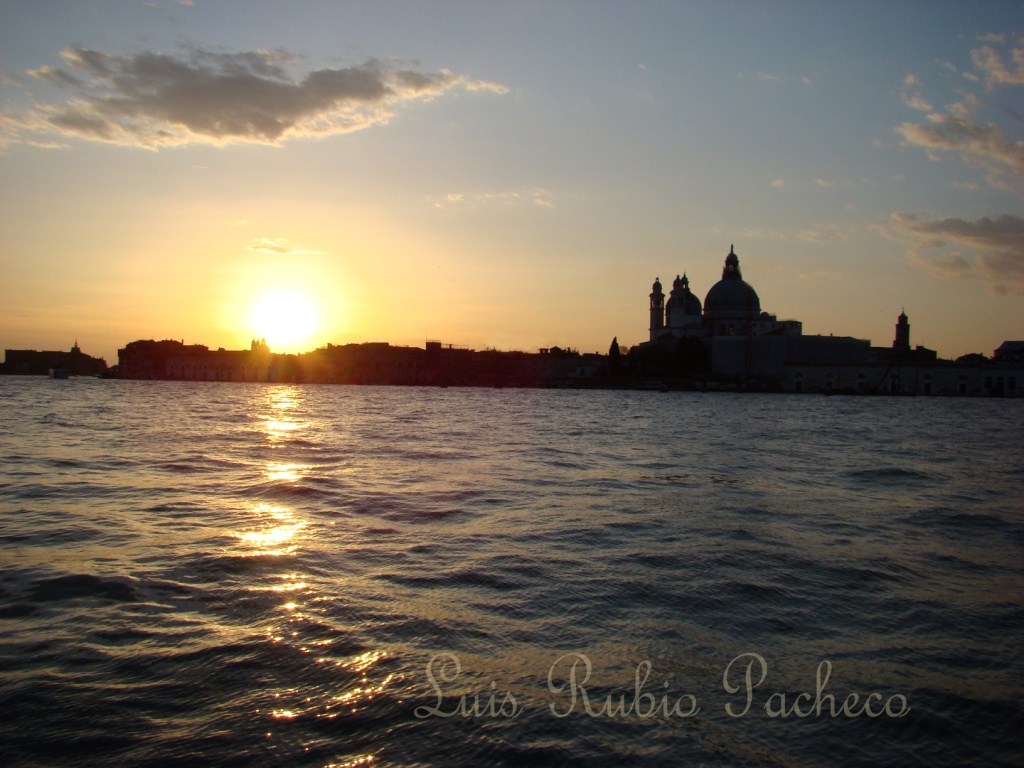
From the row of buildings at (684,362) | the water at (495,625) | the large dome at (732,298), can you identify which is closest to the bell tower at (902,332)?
the row of buildings at (684,362)

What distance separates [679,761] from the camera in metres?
3.06

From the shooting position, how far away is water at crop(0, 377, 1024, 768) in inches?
127

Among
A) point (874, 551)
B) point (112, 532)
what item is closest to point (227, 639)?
point (112, 532)

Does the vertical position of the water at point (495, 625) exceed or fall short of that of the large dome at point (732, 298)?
it falls short

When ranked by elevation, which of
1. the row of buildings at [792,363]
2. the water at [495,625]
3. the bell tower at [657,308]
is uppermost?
the bell tower at [657,308]

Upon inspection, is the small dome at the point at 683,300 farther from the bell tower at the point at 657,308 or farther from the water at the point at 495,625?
the water at the point at 495,625

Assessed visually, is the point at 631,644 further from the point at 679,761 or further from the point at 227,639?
the point at 227,639

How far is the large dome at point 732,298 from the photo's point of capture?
315 ft

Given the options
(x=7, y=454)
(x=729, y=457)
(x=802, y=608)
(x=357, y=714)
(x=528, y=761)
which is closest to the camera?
(x=528, y=761)

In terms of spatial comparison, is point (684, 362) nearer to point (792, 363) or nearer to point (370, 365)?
point (792, 363)

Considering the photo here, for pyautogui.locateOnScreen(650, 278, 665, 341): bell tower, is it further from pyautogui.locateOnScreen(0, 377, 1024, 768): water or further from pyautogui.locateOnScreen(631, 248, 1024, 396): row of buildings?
pyautogui.locateOnScreen(0, 377, 1024, 768): water

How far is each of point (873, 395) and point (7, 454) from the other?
283 feet

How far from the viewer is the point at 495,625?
4469 mm

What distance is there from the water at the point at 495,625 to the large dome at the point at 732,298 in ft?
291
